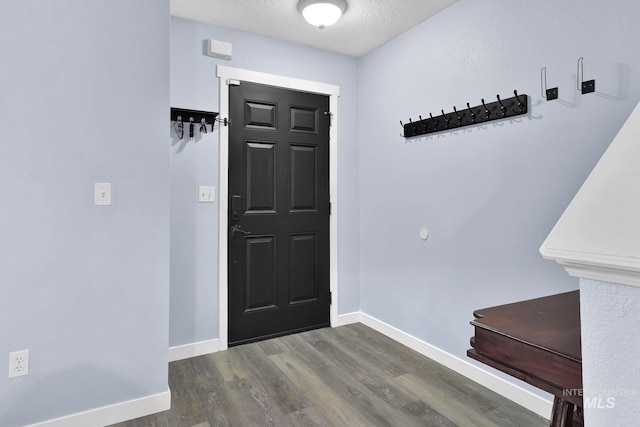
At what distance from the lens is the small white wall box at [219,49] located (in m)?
2.75

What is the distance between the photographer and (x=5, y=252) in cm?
169

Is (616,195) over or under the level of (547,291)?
over

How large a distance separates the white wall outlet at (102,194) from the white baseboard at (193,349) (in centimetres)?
127

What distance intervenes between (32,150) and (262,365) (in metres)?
1.84

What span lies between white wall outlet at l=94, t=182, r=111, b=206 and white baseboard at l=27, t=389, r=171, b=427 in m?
1.04

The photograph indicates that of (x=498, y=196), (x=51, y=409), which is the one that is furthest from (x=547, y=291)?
(x=51, y=409)

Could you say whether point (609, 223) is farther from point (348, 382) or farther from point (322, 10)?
point (322, 10)

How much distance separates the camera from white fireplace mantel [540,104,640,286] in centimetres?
52

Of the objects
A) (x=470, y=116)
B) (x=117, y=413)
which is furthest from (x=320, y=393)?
(x=470, y=116)

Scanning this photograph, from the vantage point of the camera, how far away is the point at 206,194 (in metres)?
2.78

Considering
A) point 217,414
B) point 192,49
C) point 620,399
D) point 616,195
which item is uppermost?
point 192,49

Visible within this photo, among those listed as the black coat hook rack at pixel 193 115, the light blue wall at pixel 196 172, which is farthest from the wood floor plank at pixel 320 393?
the black coat hook rack at pixel 193 115

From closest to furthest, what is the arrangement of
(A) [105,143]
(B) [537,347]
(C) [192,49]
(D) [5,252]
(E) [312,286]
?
(B) [537,347], (D) [5,252], (A) [105,143], (C) [192,49], (E) [312,286]

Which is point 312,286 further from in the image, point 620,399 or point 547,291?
point 620,399
